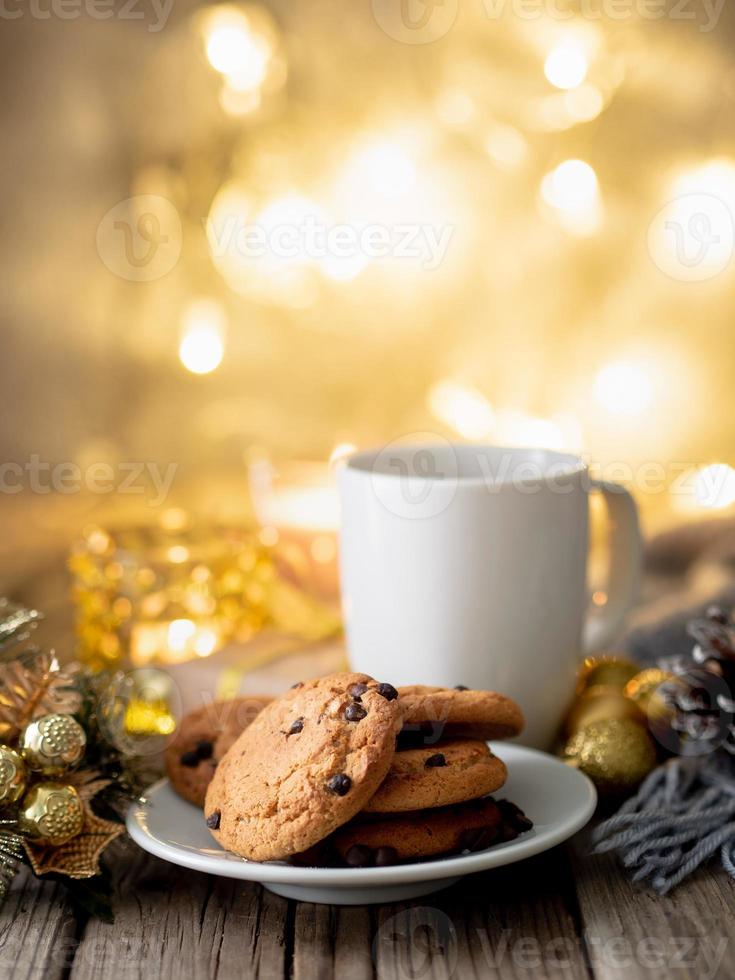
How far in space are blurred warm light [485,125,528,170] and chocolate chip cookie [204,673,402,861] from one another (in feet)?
3.42

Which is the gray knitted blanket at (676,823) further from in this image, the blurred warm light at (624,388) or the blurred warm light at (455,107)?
the blurred warm light at (455,107)

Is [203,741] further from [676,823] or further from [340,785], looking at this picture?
[676,823]

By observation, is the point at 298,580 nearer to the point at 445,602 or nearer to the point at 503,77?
the point at 445,602

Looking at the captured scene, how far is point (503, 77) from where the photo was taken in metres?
1.48

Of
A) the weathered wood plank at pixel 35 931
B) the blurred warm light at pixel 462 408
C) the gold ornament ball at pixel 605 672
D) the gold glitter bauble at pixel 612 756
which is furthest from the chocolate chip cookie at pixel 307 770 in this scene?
the blurred warm light at pixel 462 408

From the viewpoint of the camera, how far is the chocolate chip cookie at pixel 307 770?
0.60 meters

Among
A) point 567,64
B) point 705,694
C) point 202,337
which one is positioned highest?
point 567,64

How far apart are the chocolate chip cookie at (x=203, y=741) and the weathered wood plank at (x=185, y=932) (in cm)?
6

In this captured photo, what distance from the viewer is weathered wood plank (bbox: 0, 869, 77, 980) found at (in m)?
0.61

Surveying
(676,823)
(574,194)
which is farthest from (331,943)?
(574,194)

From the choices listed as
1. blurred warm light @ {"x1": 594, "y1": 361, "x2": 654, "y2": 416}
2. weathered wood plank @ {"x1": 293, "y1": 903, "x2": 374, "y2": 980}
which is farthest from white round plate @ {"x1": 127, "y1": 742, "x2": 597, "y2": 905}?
blurred warm light @ {"x1": 594, "y1": 361, "x2": 654, "y2": 416}

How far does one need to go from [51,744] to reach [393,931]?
0.79ft

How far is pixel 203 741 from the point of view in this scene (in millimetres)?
762

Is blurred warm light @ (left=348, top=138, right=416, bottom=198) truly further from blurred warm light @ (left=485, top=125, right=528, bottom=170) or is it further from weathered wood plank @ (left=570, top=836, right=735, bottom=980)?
weathered wood plank @ (left=570, top=836, right=735, bottom=980)
